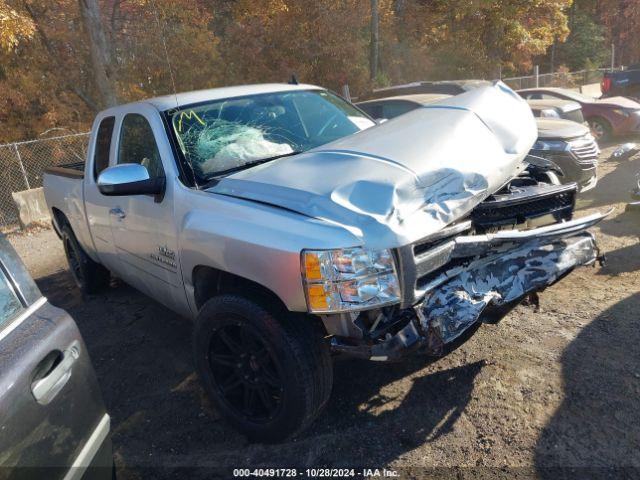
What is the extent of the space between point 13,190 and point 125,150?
8139 millimetres

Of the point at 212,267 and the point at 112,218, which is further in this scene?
the point at 112,218

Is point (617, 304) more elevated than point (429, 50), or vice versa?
point (429, 50)

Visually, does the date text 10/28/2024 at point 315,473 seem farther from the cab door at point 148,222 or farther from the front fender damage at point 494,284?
the cab door at point 148,222

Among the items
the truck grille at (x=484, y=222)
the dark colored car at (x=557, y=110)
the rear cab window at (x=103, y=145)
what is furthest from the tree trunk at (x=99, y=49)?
the truck grille at (x=484, y=222)

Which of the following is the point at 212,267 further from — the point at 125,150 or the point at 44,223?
the point at 44,223

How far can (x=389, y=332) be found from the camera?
8.64 ft

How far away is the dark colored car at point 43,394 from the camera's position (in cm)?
181

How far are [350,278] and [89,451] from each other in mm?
1303

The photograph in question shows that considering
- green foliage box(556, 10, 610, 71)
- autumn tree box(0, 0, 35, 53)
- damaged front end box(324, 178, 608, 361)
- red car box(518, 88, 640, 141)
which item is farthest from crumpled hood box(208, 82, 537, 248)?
green foliage box(556, 10, 610, 71)

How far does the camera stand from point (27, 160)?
35.9ft

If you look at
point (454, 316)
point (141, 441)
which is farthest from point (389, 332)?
point (141, 441)

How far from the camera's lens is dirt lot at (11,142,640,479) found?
2.74 meters

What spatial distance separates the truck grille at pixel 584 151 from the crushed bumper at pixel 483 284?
13.7 feet

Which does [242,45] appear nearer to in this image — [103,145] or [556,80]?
[103,145]
